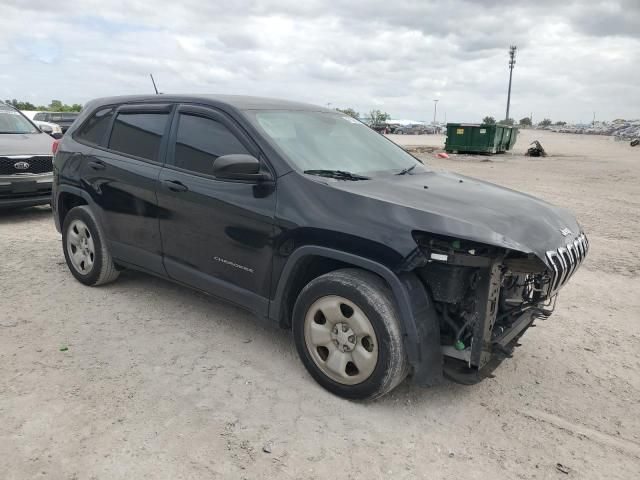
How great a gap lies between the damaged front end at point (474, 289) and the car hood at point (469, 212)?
55mm

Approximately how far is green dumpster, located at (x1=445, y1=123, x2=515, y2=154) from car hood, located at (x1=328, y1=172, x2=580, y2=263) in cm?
2507

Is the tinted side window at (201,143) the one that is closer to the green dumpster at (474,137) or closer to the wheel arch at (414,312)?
the wheel arch at (414,312)

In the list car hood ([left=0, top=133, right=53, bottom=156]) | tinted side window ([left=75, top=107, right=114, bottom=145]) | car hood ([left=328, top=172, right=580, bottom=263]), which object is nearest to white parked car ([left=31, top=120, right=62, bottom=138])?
car hood ([left=0, top=133, right=53, bottom=156])

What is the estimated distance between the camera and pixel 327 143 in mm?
3867

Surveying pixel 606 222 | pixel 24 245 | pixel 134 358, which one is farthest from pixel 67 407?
pixel 606 222

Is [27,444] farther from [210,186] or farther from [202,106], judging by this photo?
[202,106]

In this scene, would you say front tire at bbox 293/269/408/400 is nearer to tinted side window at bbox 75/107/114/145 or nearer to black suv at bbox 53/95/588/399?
black suv at bbox 53/95/588/399

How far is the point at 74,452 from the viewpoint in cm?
267

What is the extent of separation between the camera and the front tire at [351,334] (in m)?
2.94

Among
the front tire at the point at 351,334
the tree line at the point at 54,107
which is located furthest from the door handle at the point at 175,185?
the tree line at the point at 54,107

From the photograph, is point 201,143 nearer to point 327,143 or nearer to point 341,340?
point 327,143

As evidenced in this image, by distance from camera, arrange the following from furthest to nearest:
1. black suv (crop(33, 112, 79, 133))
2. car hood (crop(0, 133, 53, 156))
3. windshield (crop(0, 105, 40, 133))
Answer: black suv (crop(33, 112, 79, 133)), windshield (crop(0, 105, 40, 133)), car hood (crop(0, 133, 53, 156))

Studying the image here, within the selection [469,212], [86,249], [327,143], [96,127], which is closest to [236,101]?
[327,143]

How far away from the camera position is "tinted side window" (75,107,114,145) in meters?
4.77
